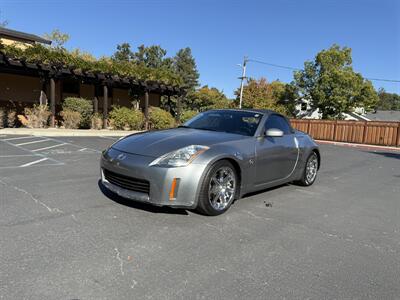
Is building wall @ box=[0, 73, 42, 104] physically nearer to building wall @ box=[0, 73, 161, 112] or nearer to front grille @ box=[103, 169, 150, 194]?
building wall @ box=[0, 73, 161, 112]

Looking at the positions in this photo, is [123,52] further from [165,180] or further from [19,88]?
[165,180]

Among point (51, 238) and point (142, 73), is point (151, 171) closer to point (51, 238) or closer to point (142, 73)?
point (51, 238)

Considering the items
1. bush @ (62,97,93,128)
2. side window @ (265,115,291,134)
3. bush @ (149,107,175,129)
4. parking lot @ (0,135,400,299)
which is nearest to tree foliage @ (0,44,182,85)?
bush @ (62,97,93,128)

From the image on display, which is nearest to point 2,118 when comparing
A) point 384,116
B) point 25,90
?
point 25,90

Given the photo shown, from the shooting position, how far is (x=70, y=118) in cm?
1773

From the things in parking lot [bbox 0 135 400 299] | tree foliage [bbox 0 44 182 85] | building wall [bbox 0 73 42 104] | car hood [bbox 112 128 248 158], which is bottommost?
A: parking lot [bbox 0 135 400 299]

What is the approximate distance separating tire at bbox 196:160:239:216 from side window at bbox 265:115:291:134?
4.35 ft

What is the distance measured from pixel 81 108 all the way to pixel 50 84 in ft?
6.54

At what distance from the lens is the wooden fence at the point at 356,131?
85.2 feet

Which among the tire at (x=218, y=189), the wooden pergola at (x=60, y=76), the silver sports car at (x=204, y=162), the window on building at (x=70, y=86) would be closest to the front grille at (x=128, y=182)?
the silver sports car at (x=204, y=162)

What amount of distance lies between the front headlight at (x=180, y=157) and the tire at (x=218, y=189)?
27 cm

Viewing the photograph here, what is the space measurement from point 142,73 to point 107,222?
1843cm

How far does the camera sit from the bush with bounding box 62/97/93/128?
60.3 feet

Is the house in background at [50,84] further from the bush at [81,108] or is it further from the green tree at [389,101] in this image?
the green tree at [389,101]
